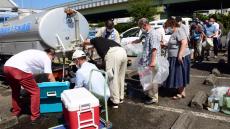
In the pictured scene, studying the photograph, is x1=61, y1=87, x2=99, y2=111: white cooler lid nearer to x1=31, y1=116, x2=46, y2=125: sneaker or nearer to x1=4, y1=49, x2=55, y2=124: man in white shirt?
x1=4, y1=49, x2=55, y2=124: man in white shirt

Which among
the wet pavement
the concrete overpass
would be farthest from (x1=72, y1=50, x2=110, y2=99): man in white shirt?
the concrete overpass

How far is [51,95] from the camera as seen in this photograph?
5508 millimetres

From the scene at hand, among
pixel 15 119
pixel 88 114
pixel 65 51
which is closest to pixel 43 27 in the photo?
pixel 65 51

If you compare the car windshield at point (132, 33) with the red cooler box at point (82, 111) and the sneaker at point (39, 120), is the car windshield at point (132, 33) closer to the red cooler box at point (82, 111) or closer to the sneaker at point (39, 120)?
the sneaker at point (39, 120)

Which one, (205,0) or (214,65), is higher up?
(205,0)

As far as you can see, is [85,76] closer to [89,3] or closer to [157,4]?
[157,4]

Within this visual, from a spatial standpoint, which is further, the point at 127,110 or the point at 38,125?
the point at 127,110

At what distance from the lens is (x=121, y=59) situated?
568 cm

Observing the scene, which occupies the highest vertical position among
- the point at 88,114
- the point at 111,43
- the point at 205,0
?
the point at 205,0

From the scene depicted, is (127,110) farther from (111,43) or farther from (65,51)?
(65,51)

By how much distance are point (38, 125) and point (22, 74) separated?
0.99m

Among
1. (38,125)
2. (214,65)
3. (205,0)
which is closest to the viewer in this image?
(38,125)

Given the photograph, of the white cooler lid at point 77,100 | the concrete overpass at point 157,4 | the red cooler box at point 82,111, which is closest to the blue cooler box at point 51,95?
the white cooler lid at point 77,100

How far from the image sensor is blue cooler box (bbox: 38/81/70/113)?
538 cm
